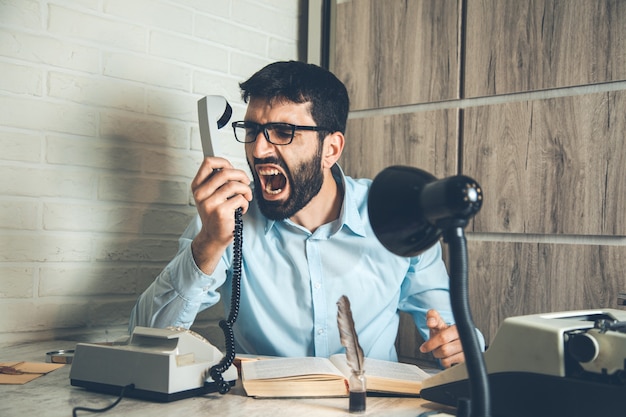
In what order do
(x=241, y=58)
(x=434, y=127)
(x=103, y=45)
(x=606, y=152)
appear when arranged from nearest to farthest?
(x=606, y=152) → (x=103, y=45) → (x=434, y=127) → (x=241, y=58)

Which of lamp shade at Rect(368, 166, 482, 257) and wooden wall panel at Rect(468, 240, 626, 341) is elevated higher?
lamp shade at Rect(368, 166, 482, 257)

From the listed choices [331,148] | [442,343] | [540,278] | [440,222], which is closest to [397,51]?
[331,148]

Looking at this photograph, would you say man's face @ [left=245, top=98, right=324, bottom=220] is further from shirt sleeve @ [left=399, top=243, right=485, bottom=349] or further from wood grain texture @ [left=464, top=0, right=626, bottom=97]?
wood grain texture @ [left=464, top=0, right=626, bottom=97]

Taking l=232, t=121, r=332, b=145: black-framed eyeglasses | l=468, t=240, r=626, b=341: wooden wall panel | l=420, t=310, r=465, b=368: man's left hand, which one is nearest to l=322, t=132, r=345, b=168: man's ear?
l=232, t=121, r=332, b=145: black-framed eyeglasses

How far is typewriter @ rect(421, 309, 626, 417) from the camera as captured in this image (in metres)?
0.95

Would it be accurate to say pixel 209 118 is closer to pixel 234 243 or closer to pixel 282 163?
pixel 282 163

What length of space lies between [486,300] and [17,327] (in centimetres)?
144

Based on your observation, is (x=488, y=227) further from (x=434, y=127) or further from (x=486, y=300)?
(x=434, y=127)

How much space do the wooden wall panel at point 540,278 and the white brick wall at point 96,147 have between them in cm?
99

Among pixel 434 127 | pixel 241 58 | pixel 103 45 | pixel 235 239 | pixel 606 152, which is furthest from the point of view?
pixel 241 58

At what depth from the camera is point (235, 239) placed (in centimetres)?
163

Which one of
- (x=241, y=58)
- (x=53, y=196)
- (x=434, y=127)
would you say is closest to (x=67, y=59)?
(x=53, y=196)

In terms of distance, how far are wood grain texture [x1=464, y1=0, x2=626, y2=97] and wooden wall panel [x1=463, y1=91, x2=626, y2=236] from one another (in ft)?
0.22

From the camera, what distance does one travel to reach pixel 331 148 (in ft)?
6.93
